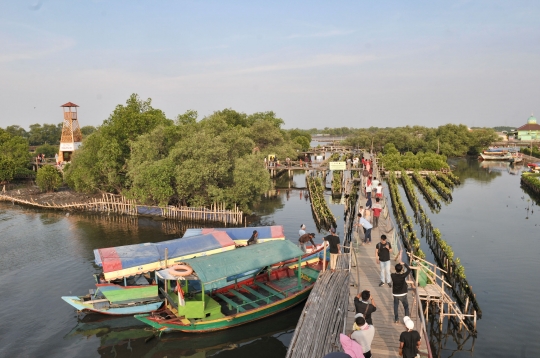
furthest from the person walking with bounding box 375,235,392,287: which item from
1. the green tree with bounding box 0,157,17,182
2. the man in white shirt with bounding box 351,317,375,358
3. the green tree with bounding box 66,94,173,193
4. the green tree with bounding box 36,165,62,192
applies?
the green tree with bounding box 0,157,17,182

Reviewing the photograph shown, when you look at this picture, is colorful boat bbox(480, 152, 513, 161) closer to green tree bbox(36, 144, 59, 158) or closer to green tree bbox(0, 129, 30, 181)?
green tree bbox(0, 129, 30, 181)

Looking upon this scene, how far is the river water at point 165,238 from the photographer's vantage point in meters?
16.2

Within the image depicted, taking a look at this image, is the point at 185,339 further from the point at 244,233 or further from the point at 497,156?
the point at 497,156

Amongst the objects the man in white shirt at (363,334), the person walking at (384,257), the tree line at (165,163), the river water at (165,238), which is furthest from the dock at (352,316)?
the tree line at (165,163)

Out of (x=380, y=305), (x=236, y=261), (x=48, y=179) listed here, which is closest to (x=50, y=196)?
(x=48, y=179)

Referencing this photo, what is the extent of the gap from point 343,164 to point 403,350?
1624 inches

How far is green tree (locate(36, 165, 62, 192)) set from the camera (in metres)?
48.8

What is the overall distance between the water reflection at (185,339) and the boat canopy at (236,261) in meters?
2.36

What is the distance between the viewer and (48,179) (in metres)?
49.1

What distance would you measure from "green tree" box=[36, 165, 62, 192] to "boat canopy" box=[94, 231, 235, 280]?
36.1m

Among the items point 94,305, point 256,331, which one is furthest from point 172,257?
point 256,331

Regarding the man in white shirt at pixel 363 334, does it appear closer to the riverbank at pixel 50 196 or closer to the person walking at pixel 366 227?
the person walking at pixel 366 227

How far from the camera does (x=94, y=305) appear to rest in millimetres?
17656

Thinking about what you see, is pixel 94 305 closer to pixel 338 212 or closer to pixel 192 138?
pixel 192 138
